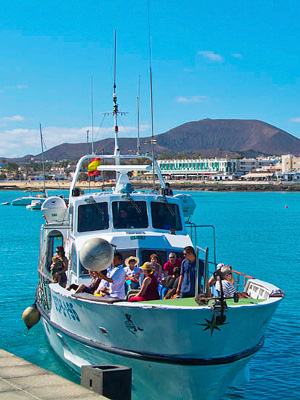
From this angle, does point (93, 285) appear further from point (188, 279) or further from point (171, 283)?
point (188, 279)

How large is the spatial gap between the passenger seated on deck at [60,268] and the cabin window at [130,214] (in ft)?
5.54

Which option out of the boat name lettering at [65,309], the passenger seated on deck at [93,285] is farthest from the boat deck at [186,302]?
the boat name lettering at [65,309]

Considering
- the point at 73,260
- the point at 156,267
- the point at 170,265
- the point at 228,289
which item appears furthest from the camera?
the point at 73,260

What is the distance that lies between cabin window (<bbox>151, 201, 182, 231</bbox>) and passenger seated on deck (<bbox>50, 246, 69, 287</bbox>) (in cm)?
248

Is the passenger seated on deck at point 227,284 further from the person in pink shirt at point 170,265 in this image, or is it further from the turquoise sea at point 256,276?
the turquoise sea at point 256,276

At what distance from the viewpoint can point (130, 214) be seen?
14703 mm

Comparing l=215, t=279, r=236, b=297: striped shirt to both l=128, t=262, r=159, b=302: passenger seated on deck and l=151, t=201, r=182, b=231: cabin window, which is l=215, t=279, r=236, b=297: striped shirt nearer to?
l=128, t=262, r=159, b=302: passenger seated on deck

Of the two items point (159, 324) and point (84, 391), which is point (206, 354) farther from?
point (84, 391)

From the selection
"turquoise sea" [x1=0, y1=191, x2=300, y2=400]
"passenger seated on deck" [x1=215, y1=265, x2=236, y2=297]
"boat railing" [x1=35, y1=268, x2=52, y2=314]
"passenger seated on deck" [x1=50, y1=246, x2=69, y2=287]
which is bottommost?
"turquoise sea" [x1=0, y1=191, x2=300, y2=400]

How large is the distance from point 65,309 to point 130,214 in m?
3.40

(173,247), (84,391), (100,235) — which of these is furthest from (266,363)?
(84,391)

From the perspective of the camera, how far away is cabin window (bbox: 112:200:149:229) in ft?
47.8

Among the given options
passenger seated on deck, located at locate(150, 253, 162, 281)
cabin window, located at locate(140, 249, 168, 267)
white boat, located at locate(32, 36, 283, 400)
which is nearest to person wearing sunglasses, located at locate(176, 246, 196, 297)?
white boat, located at locate(32, 36, 283, 400)

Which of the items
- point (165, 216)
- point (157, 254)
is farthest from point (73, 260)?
point (165, 216)
